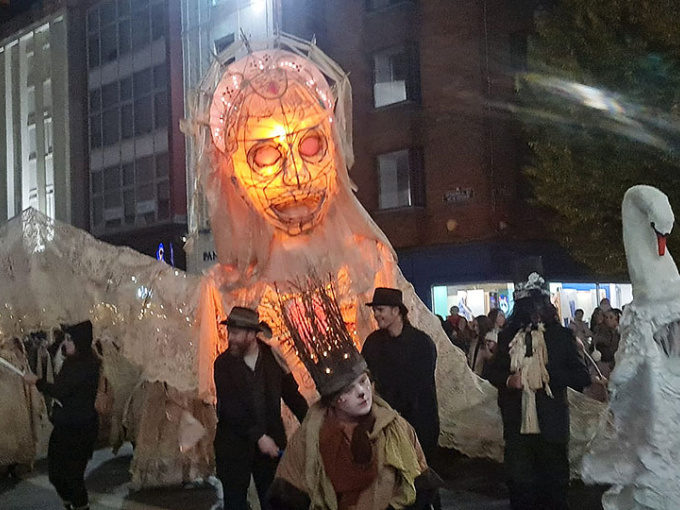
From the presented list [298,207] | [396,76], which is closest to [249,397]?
[298,207]

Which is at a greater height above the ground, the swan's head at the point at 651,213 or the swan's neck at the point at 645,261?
the swan's head at the point at 651,213

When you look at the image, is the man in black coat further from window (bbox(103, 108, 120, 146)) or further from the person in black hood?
window (bbox(103, 108, 120, 146))

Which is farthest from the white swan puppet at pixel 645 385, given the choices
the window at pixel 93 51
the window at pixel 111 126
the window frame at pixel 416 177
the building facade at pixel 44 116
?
the window at pixel 93 51

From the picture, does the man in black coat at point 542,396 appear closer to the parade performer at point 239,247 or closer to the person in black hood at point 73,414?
the parade performer at point 239,247

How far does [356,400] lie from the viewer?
9.77ft

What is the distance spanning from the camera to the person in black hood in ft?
17.3

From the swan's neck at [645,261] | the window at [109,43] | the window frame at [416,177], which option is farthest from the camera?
the window at [109,43]

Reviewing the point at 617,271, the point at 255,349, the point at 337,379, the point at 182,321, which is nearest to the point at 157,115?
the point at 617,271

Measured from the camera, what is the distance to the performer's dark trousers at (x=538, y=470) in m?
4.81

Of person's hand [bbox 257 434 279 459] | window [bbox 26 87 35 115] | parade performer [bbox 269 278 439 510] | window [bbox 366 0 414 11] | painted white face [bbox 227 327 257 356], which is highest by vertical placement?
window [bbox 26 87 35 115]

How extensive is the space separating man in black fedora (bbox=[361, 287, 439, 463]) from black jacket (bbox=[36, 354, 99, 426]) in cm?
195

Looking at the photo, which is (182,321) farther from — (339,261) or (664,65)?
(664,65)

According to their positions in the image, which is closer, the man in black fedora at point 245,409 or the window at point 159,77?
the man in black fedora at point 245,409

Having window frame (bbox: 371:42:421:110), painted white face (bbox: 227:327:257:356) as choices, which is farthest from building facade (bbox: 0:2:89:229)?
painted white face (bbox: 227:327:257:356)
